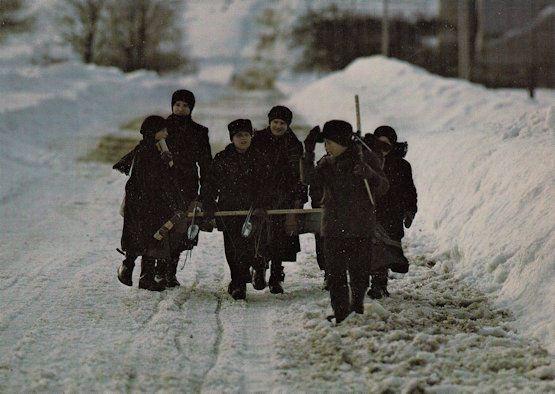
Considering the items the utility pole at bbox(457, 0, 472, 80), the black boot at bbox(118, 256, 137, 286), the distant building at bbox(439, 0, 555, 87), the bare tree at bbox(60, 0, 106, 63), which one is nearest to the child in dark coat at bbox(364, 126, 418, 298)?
the black boot at bbox(118, 256, 137, 286)

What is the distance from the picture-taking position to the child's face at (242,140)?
22.1ft

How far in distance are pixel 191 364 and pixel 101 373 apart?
20.6 inches

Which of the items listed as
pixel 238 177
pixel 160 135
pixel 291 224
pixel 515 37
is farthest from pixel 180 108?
pixel 515 37

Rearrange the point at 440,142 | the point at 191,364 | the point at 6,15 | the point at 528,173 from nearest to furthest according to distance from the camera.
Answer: the point at 191,364 → the point at 528,173 → the point at 440,142 → the point at 6,15

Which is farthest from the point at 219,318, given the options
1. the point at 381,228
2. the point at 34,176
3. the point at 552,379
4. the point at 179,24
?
the point at 179,24

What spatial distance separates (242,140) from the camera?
A: 22.2 feet

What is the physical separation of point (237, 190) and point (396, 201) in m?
1.24

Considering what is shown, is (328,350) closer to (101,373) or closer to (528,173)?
(101,373)

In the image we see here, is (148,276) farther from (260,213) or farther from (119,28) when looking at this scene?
(119,28)

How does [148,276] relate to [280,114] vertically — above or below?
below

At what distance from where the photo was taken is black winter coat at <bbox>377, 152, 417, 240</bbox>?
6.66 m

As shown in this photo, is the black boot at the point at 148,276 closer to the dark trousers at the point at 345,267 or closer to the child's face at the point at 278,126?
the child's face at the point at 278,126

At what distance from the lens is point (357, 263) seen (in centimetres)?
589

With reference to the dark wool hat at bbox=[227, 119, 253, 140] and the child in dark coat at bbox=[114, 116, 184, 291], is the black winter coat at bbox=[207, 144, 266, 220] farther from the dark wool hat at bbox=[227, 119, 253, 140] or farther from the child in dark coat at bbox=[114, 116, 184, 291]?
the child in dark coat at bbox=[114, 116, 184, 291]
